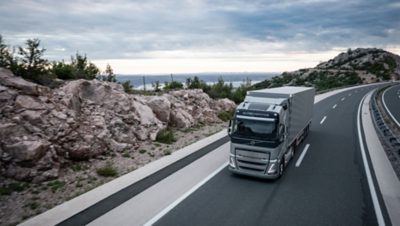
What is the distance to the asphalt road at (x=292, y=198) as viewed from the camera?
8.13m

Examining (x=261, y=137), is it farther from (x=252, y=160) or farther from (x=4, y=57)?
(x=4, y=57)

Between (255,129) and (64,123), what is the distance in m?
8.47

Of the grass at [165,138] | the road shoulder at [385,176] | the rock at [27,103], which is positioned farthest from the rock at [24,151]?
the road shoulder at [385,176]

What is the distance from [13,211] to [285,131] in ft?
31.8

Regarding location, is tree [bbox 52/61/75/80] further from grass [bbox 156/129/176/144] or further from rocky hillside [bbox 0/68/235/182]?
grass [bbox 156/129/176/144]

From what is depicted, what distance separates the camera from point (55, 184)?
1034 centimetres

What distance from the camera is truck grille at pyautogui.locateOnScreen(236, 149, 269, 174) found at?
415 inches

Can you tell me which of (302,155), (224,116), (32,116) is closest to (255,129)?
(302,155)

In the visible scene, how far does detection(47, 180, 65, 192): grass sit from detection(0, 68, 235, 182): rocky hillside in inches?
15.9

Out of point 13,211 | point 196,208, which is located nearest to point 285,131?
point 196,208

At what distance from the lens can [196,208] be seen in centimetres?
877

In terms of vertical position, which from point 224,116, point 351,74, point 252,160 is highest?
point 351,74

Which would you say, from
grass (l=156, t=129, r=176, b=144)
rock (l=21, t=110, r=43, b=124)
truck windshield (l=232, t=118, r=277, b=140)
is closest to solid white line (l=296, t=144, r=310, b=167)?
truck windshield (l=232, t=118, r=277, b=140)

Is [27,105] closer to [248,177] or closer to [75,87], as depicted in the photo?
[75,87]
